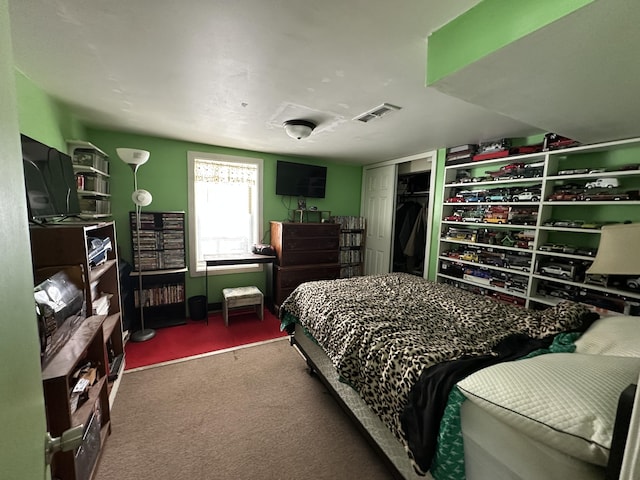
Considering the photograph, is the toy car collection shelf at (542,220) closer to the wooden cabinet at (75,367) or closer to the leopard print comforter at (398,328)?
the leopard print comforter at (398,328)

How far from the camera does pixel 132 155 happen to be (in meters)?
2.52

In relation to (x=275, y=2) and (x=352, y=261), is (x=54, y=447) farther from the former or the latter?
(x=352, y=261)

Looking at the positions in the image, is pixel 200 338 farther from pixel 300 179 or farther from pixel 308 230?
pixel 300 179

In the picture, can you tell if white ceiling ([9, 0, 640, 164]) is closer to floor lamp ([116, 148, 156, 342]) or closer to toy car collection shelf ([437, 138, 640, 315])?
floor lamp ([116, 148, 156, 342])

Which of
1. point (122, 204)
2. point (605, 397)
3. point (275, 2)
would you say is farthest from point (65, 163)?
point (605, 397)

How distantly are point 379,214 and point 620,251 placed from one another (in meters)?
3.32

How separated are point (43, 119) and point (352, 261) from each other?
3873 millimetres

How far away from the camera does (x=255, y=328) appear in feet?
10.5

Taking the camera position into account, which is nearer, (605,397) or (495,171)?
(605,397)

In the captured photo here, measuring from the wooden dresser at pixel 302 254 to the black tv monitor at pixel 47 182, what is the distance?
2.13m

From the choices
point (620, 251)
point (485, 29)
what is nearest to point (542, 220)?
point (620, 251)

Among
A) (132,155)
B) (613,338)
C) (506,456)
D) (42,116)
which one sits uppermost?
(42,116)

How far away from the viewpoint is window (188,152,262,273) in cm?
350

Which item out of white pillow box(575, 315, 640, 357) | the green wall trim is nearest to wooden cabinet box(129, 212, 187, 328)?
the green wall trim
